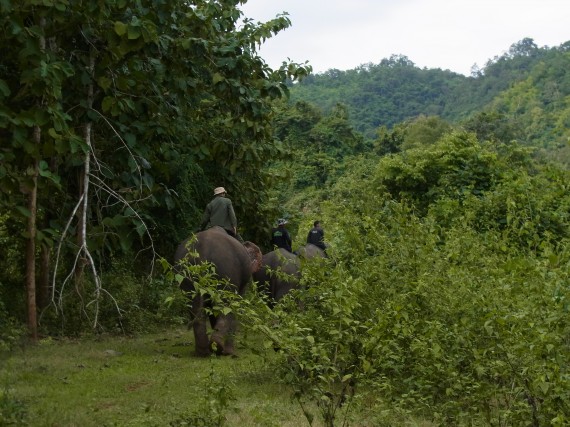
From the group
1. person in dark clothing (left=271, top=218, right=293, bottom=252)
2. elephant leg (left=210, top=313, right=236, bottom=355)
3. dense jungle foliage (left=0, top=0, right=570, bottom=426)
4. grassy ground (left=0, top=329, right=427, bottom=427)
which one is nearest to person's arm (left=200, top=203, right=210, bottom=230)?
dense jungle foliage (left=0, top=0, right=570, bottom=426)

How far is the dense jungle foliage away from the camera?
697 cm

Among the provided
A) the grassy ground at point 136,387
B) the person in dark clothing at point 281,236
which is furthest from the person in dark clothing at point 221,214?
the person in dark clothing at point 281,236

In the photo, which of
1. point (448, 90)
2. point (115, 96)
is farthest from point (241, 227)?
point (448, 90)

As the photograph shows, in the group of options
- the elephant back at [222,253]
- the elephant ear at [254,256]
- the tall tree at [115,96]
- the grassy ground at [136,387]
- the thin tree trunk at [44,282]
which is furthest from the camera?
the thin tree trunk at [44,282]

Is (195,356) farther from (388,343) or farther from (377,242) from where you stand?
(388,343)

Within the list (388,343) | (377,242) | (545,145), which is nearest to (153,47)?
(377,242)

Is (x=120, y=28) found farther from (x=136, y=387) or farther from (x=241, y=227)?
(x=241, y=227)

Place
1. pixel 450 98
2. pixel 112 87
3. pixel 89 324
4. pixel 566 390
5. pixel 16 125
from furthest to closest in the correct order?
pixel 450 98 < pixel 89 324 < pixel 112 87 < pixel 16 125 < pixel 566 390

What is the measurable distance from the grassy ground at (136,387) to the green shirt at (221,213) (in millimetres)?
1696

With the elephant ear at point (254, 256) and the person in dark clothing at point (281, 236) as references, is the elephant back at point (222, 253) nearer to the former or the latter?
the elephant ear at point (254, 256)

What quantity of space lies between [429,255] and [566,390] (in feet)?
8.48

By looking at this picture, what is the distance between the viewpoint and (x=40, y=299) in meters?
13.9

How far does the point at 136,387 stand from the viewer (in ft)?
30.9

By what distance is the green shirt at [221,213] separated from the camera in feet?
40.8
